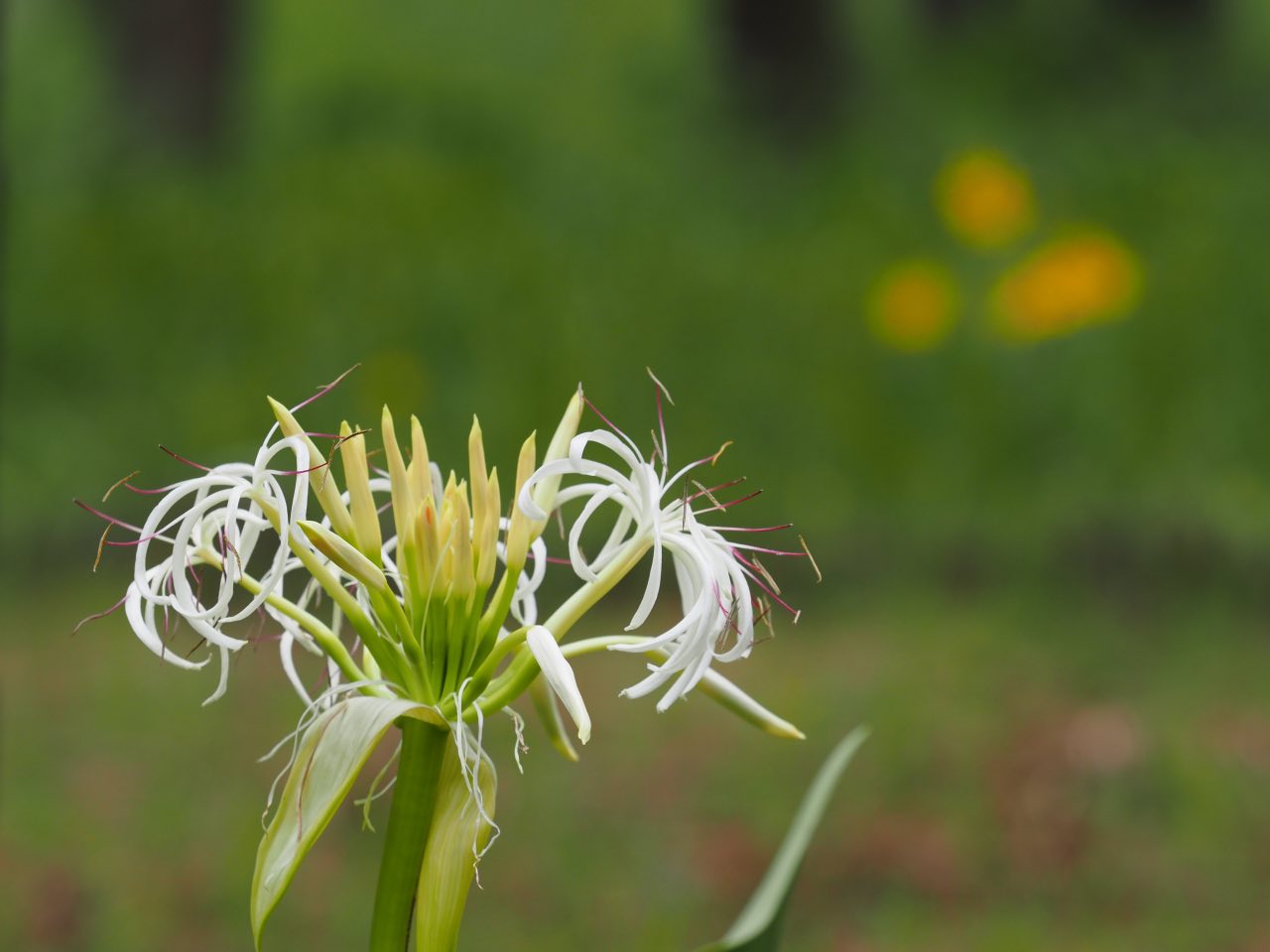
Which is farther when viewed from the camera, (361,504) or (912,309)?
(912,309)

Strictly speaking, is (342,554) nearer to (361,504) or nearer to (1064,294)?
(361,504)

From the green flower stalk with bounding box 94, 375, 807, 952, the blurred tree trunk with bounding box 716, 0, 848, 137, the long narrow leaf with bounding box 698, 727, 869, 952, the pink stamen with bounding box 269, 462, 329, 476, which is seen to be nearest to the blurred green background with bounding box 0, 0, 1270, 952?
the blurred tree trunk with bounding box 716, 0, 848, 137

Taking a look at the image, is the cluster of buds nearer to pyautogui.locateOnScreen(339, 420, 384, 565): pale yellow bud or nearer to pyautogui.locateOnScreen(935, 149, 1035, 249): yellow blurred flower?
pyautogui.locateOnScreen(339, 420, 384, 565): pale yellow bud

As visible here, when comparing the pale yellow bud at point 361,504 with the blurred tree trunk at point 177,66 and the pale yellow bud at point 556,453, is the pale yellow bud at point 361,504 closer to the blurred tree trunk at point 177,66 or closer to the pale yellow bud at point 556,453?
the pale yellow bud at point 556,453

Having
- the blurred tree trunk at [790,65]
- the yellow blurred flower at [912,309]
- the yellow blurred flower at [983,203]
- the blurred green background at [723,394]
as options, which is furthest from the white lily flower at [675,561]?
the blurred tree trunk at [790,65]

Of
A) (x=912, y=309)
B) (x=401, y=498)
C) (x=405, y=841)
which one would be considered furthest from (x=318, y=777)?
(x=912, y=309)
